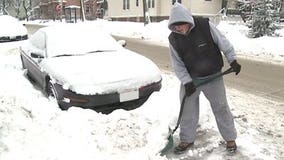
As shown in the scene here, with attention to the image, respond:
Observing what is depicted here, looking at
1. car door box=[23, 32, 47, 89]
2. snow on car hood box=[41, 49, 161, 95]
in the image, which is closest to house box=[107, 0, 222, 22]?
car door box=[23, 32, 47, 89]

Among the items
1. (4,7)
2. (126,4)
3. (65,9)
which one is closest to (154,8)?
(126,4)

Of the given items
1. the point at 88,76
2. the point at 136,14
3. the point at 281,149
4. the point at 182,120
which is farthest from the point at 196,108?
the point at 136,14

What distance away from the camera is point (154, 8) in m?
35.4

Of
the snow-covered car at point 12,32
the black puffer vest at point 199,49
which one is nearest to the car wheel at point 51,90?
the black puffer vest at point 199,49

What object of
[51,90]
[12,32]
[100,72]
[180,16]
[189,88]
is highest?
[180,16]

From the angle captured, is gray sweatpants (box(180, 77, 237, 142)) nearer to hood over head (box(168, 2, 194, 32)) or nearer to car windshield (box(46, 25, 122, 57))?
hood over head (box(168, 2, 194, 32))

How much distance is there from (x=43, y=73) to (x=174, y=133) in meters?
2.75

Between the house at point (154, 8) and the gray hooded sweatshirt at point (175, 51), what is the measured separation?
74.6 feet

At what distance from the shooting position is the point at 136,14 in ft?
128

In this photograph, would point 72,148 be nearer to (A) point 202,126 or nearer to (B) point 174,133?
(B) point 174,133

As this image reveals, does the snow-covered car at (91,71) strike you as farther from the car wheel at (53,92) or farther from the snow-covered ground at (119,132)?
the snow-covered ground at (119,132)

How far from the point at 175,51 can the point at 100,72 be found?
6.14 ft

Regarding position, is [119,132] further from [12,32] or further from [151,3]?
[151,3]

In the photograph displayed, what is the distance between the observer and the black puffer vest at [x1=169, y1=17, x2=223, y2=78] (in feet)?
13.7
